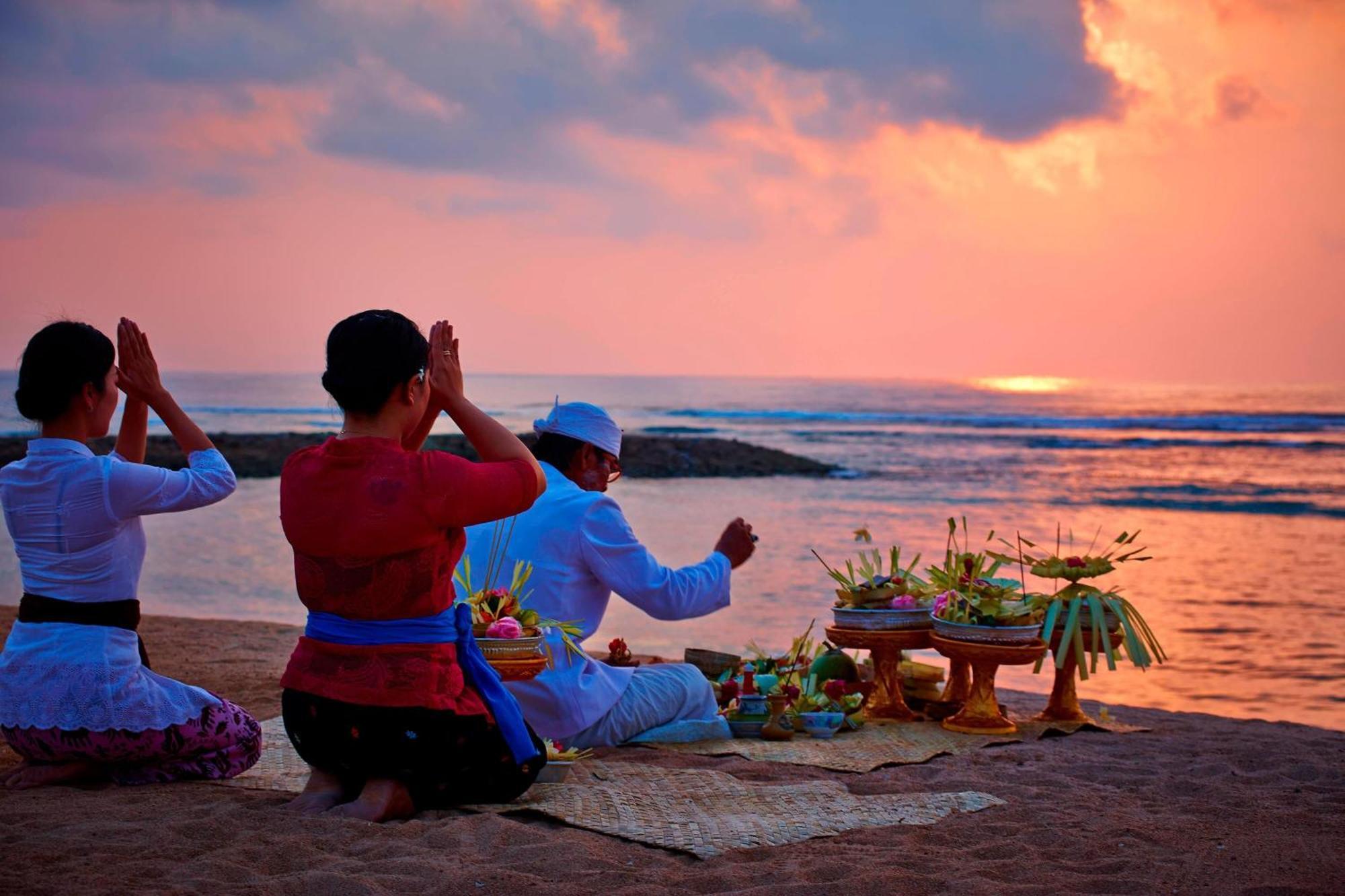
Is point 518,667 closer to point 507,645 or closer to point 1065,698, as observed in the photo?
point 507,645

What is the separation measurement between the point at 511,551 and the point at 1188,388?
80.3m

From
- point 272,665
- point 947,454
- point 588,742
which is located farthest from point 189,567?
point 947,454

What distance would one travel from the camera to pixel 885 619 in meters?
5.74

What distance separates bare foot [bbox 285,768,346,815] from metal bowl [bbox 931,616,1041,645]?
9.17 feet

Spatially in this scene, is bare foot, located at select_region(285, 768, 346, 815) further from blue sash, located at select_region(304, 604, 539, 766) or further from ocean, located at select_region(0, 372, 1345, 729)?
ocean, located at select_region(0, 372, 1345, 729)

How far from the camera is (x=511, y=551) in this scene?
16.0 feet

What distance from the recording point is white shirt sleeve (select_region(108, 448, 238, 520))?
381cm

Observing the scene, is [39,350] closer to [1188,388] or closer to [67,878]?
[67,878]

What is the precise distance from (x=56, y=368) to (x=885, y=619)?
11.6ft

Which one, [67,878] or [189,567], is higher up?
[67,878]

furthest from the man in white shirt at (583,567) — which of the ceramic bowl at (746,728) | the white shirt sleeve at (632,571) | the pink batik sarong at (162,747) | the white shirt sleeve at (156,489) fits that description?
the white shirt sleeve at (156,489)

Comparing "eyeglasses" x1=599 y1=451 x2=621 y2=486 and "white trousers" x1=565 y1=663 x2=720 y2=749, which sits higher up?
"eyeglasses" x1=599 y1=451 x2=621 y2=486

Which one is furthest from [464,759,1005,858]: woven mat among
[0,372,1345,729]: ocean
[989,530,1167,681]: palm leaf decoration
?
[989,530,1167,681]: palm leaf decoration

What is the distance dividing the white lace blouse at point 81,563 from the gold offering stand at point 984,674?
124 inches
